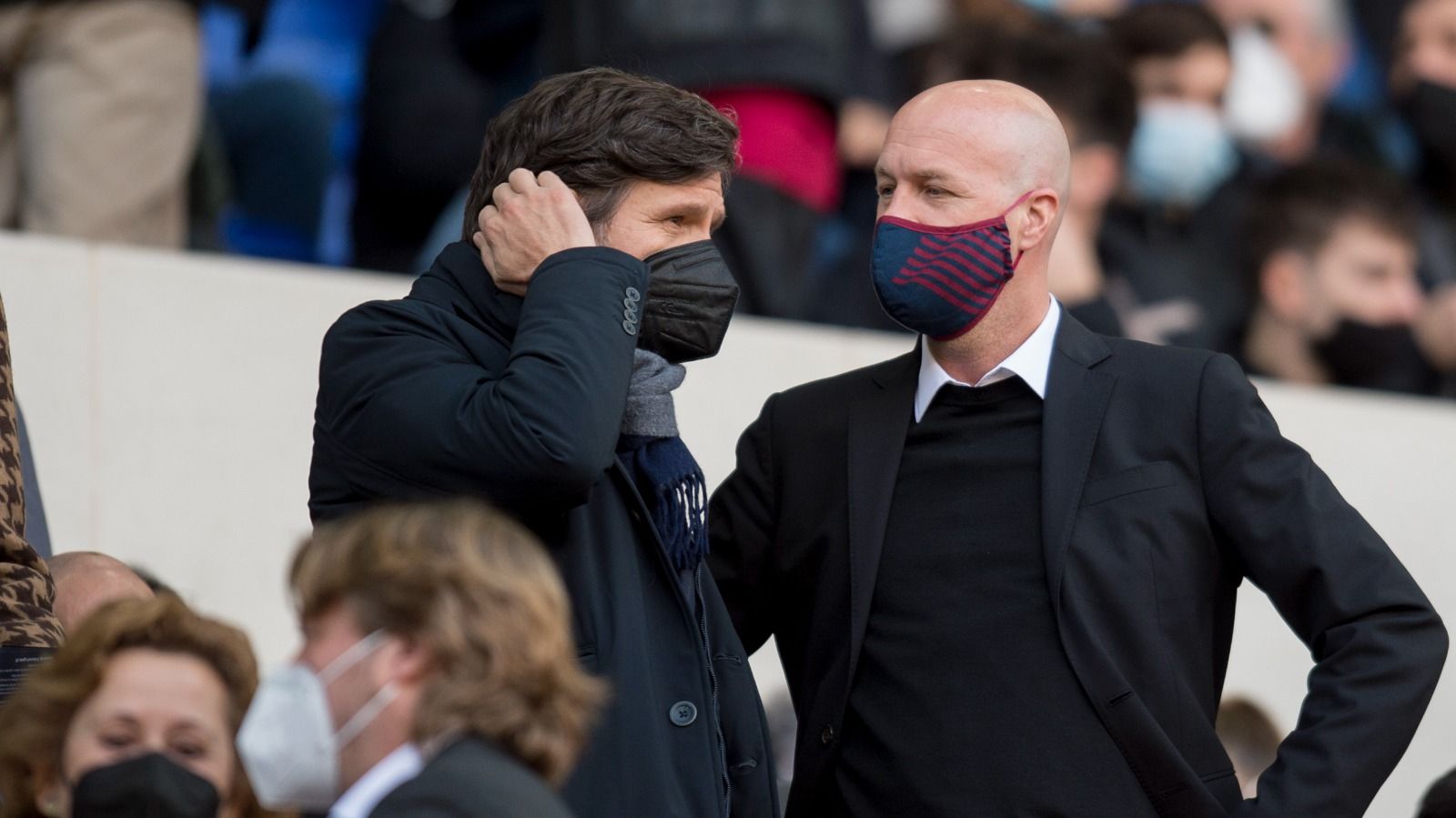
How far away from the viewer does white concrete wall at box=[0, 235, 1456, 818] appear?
5.49 m

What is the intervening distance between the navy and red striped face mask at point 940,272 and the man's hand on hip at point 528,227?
2.01 feet

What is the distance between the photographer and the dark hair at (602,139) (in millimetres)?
3129

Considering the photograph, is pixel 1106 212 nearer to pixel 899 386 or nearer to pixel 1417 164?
pixel 1417 164

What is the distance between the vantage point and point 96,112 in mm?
5648

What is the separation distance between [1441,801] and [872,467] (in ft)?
3.57

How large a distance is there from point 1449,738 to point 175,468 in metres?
3.39

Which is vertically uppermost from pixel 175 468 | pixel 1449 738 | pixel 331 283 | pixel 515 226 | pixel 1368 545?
pixel 515 226

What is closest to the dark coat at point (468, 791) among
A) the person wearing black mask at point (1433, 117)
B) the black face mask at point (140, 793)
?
the black face mask at point (140, 793)

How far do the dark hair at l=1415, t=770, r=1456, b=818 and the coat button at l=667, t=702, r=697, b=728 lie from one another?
1362 mm

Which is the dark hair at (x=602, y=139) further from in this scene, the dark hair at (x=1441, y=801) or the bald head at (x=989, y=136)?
the dark hair at (x=1441, y=801)

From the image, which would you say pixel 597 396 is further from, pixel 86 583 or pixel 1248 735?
pixel 1248 735

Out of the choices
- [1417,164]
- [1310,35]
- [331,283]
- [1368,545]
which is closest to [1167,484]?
[1368,545]

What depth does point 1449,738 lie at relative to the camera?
6027 millimetres

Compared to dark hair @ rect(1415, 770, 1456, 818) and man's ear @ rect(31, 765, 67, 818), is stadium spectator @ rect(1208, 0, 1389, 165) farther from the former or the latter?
man's ear @ rect(31, 765, 67, 818)
